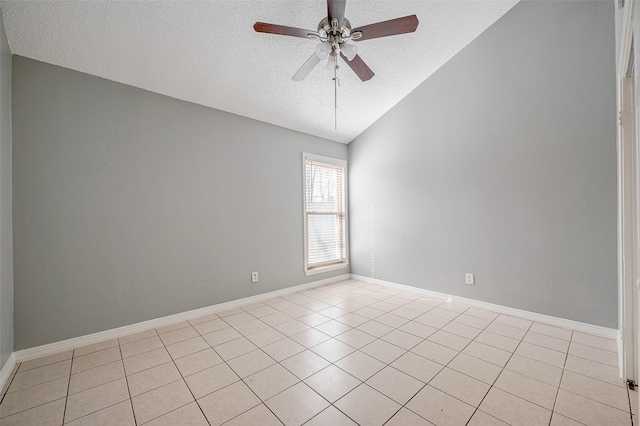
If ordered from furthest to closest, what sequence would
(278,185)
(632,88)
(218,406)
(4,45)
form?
(278,185), (4,45), (632,88), (218,406)

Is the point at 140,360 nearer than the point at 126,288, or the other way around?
the point at 140,360

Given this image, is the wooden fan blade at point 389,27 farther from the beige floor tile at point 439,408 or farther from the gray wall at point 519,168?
the beige floor tile at point 439,408

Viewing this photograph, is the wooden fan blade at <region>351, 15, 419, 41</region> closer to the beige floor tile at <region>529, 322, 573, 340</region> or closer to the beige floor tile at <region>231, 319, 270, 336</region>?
the beige floor tile at <region>231, 319, 270, 336</region>

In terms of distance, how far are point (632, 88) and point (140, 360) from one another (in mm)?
4141

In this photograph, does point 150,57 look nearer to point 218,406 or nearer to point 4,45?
point 4,45

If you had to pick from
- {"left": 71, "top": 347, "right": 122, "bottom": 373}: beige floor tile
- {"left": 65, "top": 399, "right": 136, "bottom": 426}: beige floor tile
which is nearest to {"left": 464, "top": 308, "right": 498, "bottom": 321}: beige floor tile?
{"left": 65, "top": 399, "right": 136, "bottom": 426}: beige floor tile

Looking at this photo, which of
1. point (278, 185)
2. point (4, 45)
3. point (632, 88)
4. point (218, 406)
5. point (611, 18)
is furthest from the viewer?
point (278, 185)

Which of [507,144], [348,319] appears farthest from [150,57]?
[507,144]

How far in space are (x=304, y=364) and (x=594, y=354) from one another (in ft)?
7.66

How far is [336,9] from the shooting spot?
174 centimetres

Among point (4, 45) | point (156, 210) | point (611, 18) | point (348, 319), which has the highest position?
point (611, 18)

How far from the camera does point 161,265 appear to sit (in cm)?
278

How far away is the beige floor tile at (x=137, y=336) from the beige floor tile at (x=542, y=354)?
3.36m

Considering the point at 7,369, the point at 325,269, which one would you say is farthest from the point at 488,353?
the point at 7,369
